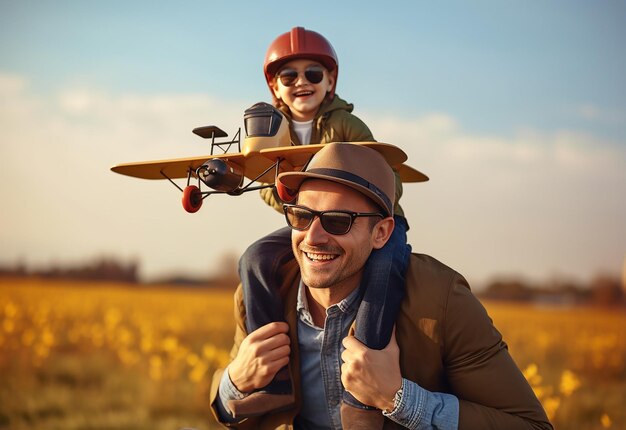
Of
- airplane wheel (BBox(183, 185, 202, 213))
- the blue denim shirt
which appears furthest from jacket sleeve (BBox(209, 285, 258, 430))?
airplane wheel (BBox(183, 185, 202, 213))

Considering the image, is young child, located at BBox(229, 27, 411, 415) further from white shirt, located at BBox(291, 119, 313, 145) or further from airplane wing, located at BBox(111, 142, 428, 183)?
airplane wing, located at BBox(111, 142, 428, 183)

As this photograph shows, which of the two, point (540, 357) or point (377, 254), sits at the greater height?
point (377, 254)

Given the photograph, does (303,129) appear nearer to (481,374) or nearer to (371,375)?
(371,375)

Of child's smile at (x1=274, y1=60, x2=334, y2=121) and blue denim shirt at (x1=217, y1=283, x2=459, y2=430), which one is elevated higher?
child's smile at (x1=274, y1=60, x2=334, y2=121)

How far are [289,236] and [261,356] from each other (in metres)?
0.77

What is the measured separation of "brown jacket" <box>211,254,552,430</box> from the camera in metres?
3.73

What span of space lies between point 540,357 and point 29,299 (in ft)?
42.2

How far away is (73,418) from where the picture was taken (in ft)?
31.9

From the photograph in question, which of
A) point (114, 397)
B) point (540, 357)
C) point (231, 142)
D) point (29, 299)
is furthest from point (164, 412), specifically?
point (29, 299)

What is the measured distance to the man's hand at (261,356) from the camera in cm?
396

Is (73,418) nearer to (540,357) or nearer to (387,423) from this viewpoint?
(387,423)

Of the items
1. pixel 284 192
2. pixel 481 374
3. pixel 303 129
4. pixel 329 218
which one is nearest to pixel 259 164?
pixel 284 192

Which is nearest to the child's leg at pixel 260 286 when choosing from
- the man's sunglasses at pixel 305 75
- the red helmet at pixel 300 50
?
the man's sunglasses at pixel 305 75

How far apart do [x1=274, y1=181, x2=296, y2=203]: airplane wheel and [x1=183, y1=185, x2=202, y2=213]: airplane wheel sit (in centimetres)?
50
